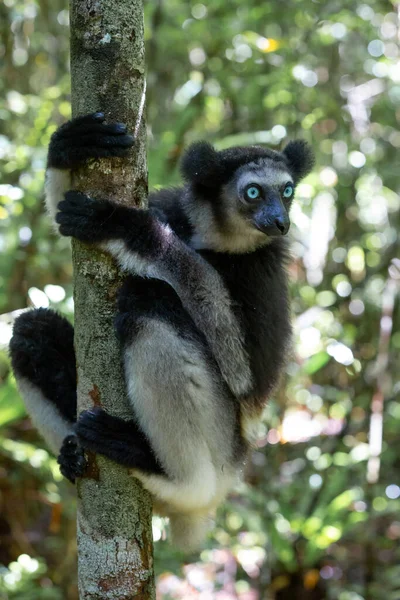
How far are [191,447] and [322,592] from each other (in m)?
3.88

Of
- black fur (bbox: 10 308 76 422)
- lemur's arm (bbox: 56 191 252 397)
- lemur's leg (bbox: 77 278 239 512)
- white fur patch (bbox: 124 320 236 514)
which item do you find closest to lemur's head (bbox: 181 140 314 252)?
lemur's arm (bbox: 56 191 252 397)

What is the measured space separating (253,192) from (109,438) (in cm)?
153

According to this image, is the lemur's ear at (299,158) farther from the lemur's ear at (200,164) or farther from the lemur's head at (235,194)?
the lemur's ear at (200,164)

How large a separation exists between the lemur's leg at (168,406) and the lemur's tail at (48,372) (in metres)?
0.75

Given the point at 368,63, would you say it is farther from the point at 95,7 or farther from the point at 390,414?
the point at 95,7

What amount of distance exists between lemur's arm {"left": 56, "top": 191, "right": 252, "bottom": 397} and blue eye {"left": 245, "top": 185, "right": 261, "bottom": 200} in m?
0.48

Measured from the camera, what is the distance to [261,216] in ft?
11.2

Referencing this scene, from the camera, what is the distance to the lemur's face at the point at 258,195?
3436 mm

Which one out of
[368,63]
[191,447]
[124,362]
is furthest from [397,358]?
[124,362]

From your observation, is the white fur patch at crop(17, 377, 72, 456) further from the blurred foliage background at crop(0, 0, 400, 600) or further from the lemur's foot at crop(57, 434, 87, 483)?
the blurred foliage background at crop(0, 0, 400, 600)

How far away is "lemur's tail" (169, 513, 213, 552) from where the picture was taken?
3.38 meters

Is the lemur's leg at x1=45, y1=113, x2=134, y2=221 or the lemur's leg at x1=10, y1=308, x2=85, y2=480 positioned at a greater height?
the lemur's leg at x1=45, y1=113, x2=134, y2=221

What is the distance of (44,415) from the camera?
3535 mm

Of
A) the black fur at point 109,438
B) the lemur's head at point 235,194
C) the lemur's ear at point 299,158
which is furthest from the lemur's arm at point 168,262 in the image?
the lemur's ear at point 299,158
